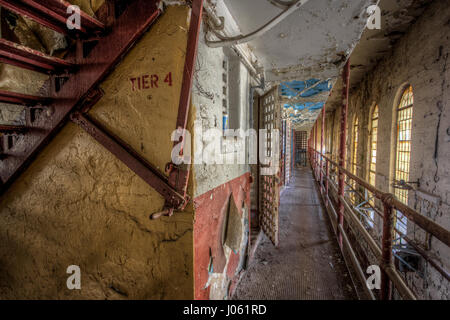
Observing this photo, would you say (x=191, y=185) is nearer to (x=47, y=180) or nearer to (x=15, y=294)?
(x=47, y=180)

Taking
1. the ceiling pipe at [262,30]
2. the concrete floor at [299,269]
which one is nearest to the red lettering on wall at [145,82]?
the ceiling pipe at [262,30]

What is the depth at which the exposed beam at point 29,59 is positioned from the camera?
3.86 feet

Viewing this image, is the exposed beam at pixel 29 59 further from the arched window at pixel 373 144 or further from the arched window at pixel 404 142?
the arched window at pixel 373 144

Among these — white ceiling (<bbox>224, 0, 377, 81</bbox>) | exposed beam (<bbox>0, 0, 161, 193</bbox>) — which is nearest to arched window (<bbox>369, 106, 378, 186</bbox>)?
white ceiling (<bbox>224, 0, 377, 81</bbox>)

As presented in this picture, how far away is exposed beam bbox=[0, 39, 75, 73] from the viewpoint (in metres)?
1.18

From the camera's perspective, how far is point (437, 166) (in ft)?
10.8

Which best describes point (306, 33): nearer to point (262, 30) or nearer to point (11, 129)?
point (262, 30)

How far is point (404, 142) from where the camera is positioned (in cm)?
470

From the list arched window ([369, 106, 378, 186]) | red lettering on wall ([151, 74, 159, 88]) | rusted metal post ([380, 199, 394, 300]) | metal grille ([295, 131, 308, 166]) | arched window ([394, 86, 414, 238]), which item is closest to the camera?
red lettering on wall ([151, 74, 159, 88])

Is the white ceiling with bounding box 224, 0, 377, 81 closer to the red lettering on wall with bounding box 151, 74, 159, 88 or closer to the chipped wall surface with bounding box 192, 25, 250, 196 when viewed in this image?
the chipped wall surface with bounding box 192, 25, 250, 196

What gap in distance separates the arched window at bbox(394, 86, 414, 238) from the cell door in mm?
3198

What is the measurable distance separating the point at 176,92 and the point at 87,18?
0.81 meters

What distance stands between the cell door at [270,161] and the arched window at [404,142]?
3.20m
